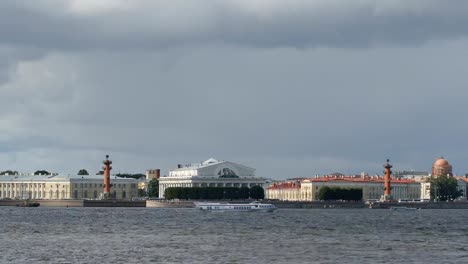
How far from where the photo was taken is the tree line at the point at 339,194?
17300 centimetres

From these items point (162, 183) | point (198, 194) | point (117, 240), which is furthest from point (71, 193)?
point (117, 240)

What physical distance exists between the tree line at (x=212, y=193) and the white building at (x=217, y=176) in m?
12.5

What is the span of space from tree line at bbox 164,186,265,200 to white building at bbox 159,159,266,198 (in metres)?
12.5

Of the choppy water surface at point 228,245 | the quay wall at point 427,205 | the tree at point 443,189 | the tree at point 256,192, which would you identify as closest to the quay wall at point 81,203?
the tree at point 256,192

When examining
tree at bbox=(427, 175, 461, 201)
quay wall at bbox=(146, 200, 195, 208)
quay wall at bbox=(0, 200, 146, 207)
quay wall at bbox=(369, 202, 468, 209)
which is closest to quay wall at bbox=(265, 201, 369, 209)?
quay wall at bbox=(369, 202, 468, 209)

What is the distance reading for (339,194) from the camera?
17375cm

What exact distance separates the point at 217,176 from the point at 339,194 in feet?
70.4

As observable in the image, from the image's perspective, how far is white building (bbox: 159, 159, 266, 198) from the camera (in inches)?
7239

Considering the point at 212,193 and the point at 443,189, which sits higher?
the point at 443,189

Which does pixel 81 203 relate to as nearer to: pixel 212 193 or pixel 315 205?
pixel 212 193

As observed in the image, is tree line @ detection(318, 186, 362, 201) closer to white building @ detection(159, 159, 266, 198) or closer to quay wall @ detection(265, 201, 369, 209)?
quay wall @ detection(265, 201, 369, 209)

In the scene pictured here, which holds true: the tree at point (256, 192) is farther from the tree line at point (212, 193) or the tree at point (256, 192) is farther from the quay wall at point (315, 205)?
the quay wall at point (315, 205)

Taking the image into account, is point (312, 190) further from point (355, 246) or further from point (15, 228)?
point (355, 246)

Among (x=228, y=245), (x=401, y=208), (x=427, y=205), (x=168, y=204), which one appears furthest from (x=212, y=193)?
(x=228, y=245)
